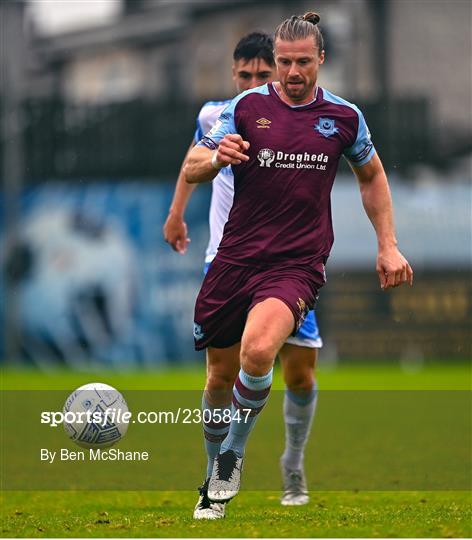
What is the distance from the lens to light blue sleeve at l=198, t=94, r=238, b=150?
271 inches

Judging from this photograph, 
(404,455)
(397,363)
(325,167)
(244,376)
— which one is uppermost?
(325,167)

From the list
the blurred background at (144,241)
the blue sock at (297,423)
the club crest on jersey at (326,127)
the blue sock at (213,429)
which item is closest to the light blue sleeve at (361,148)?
the club crest on jersey at (326,127)

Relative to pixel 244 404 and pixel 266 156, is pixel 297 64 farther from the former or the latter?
pixel 244 404

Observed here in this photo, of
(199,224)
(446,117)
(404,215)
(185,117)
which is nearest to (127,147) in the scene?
(185,117)

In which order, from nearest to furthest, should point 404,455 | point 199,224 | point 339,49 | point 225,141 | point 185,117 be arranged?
point 225,141
point 404,455
point 199,224
point 185,117
point 339,49

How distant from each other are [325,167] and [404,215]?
16698mm

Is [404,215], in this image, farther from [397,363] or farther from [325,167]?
[325,167]

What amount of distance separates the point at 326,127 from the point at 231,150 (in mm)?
650

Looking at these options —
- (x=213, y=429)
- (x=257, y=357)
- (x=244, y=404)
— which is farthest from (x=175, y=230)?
(x=257, y=357)

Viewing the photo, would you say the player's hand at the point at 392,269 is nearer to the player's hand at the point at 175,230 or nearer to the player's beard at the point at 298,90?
the player's beard at the point at 298,90

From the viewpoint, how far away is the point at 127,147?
25.1 metres

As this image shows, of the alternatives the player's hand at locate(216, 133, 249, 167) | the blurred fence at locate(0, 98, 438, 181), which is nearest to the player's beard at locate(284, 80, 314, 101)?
the player's hand at locate(216, 133, 249, 167)

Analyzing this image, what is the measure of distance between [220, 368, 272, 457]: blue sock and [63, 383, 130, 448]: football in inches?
39.2

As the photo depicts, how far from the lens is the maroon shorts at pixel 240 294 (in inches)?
269
